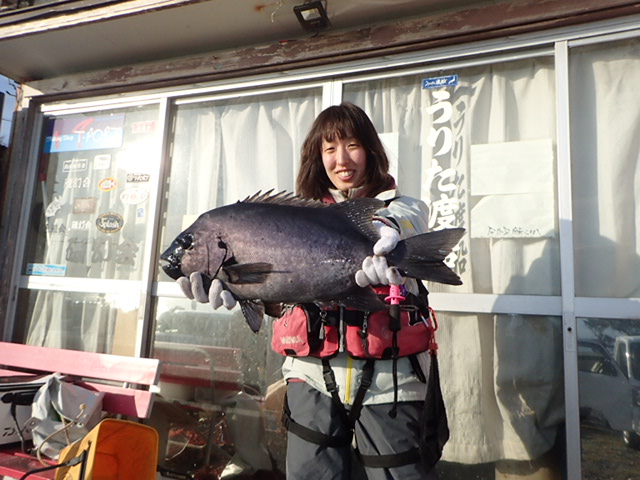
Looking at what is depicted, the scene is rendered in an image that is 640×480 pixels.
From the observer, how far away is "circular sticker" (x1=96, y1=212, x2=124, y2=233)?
463 cm

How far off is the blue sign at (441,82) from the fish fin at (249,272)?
8.75ft

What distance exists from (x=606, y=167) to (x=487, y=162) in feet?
2.82

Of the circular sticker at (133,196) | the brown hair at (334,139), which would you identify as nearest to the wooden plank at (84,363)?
the circular sticker at (133,196)

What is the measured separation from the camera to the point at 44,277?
15.9 ft

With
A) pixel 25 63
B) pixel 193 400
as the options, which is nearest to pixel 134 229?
pixel 193 400

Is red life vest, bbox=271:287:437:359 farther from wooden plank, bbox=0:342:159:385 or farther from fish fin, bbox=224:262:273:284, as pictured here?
wooden plank, bbox=0:342:159:385

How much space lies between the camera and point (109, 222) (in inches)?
184

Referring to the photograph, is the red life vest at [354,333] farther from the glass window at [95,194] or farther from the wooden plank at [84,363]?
the glass window at [95,194]

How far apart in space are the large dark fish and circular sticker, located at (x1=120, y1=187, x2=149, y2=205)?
2906mm

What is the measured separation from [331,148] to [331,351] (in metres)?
1.03

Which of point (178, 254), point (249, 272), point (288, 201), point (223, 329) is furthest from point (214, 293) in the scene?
point (223, 329)

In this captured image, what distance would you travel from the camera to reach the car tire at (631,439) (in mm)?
2859

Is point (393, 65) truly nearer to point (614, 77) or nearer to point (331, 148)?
point (614, 77)

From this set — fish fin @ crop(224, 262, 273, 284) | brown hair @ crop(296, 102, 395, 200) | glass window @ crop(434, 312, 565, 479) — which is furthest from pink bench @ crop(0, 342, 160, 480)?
glass window @ crop(434, 312, 565, 479)
